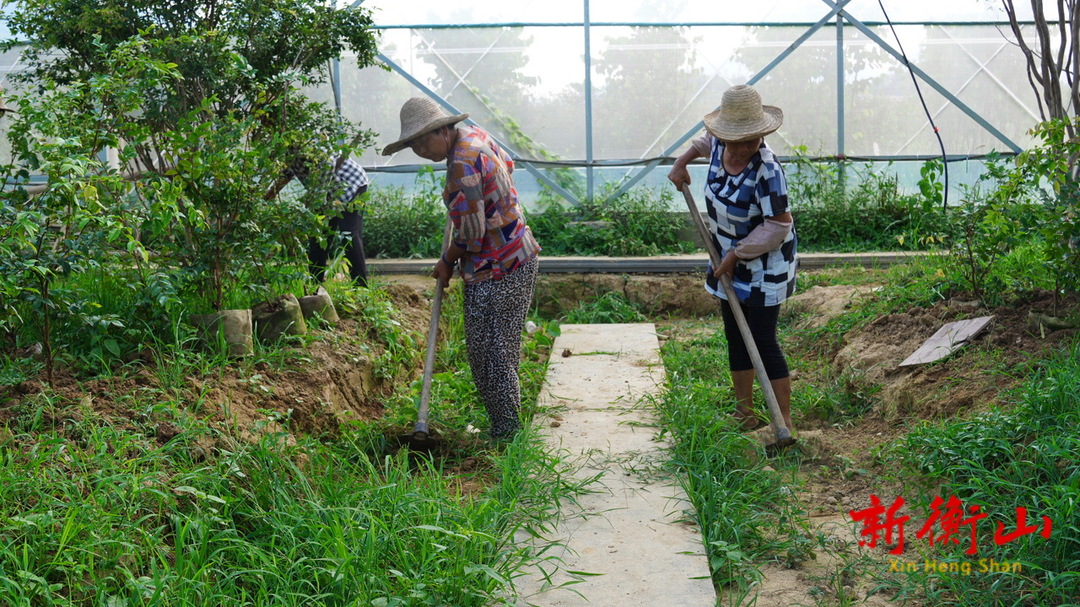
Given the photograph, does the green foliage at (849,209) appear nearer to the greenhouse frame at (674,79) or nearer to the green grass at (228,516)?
the greenhouse frame at (674,79)

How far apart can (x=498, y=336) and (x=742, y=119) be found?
4.65 feet

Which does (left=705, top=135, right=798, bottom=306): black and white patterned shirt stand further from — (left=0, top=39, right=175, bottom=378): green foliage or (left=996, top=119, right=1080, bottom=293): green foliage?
(left=0, top=39, right=175, bottom=378): green foliage

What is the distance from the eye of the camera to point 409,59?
10.0 meters

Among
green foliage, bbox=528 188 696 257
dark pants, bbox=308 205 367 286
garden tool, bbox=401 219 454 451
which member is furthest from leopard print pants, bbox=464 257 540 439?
green foliage, bbox=528 188 696 257

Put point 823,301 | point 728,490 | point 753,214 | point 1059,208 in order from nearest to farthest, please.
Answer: point 728,490, point 753,214, point 1059,208, point 823,301

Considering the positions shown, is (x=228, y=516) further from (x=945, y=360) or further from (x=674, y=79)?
(x=674, y=79)

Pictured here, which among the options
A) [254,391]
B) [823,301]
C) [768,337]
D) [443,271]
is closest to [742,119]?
[768,337]

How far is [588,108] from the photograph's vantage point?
391 inches

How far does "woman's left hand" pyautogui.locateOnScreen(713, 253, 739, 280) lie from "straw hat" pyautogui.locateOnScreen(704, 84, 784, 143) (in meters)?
0.53

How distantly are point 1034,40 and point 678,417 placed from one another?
7.93 meters

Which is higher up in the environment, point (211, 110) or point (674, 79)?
point (674, 79)

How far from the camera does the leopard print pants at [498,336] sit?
414cm

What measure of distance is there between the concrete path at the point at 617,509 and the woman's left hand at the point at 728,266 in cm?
80

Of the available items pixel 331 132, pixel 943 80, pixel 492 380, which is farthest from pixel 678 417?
pixel 943 80
